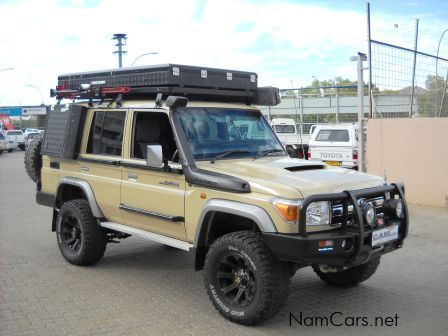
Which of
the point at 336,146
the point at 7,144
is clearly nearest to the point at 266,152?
the point at 336,146

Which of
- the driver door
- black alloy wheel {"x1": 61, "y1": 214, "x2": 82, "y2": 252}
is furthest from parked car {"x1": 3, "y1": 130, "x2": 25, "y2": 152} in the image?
the driver door

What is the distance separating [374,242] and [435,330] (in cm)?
94

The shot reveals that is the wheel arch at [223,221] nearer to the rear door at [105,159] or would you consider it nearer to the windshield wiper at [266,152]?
the windshield wiper at [266,152]

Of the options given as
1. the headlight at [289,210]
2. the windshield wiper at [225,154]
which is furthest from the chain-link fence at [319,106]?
the headlight at [289,210]

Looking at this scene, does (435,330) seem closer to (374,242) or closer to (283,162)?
(374,242)

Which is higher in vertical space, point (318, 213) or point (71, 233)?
point (318, 213)

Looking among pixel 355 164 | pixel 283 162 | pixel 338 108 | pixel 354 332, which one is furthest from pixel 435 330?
pixel 338 108

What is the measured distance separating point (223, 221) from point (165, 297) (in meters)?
1.09

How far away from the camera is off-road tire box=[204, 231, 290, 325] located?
4480 millimetres

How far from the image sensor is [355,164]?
581 inches

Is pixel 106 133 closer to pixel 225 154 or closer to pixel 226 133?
pixel 226 133

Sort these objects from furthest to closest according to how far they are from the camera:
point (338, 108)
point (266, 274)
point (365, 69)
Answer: point (338, 108)
point (365, 69)
point (266, 274)

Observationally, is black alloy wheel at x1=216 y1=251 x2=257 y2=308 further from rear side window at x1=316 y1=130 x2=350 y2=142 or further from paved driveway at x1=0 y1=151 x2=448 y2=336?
rear side window at x1=316 y1=130 x2=350 y2=142

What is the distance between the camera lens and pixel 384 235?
473cm
